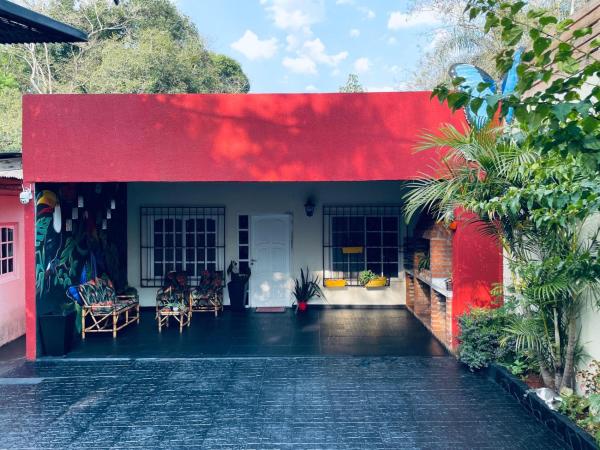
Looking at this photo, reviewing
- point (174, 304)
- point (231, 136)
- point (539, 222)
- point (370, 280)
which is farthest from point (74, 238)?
point (539, 222)

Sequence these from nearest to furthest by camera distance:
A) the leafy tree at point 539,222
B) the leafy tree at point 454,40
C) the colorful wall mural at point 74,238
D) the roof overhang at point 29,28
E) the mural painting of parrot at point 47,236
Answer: the leafy tree at point 539,222, the roof overhang at point 29,28, the mural painting of parrot at point 47,236, the colorful wall mural at point 74,238, the leafy tree at point 454,40

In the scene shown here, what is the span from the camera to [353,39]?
105 ft

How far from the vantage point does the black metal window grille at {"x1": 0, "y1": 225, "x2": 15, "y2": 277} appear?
733 centimetres

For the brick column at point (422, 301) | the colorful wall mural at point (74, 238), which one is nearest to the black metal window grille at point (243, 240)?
the colorful wall mural at point (74, 238)

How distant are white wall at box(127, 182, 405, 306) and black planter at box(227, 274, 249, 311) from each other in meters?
0.28

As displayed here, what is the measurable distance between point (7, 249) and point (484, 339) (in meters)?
6.85

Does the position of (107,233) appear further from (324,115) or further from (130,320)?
(324,115)

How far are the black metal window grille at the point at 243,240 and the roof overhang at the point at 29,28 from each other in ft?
15.0

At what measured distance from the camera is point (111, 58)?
18219 millimetres

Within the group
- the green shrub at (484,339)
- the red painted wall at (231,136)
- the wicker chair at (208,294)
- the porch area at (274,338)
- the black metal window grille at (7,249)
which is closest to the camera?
the green shrub at (484,339)

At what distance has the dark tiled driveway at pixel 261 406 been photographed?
4137mm

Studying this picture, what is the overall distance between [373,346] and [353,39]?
28650mm

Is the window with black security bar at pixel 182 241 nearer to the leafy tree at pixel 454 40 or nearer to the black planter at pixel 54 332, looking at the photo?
the black planter at pixel 54 332

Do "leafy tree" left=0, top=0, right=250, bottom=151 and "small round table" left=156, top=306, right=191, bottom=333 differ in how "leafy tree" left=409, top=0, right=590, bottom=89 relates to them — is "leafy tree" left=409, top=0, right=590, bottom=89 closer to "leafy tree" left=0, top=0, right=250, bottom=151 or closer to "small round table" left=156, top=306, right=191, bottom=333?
"leafy tree" left=0, top=0, right=250, bottom=151
